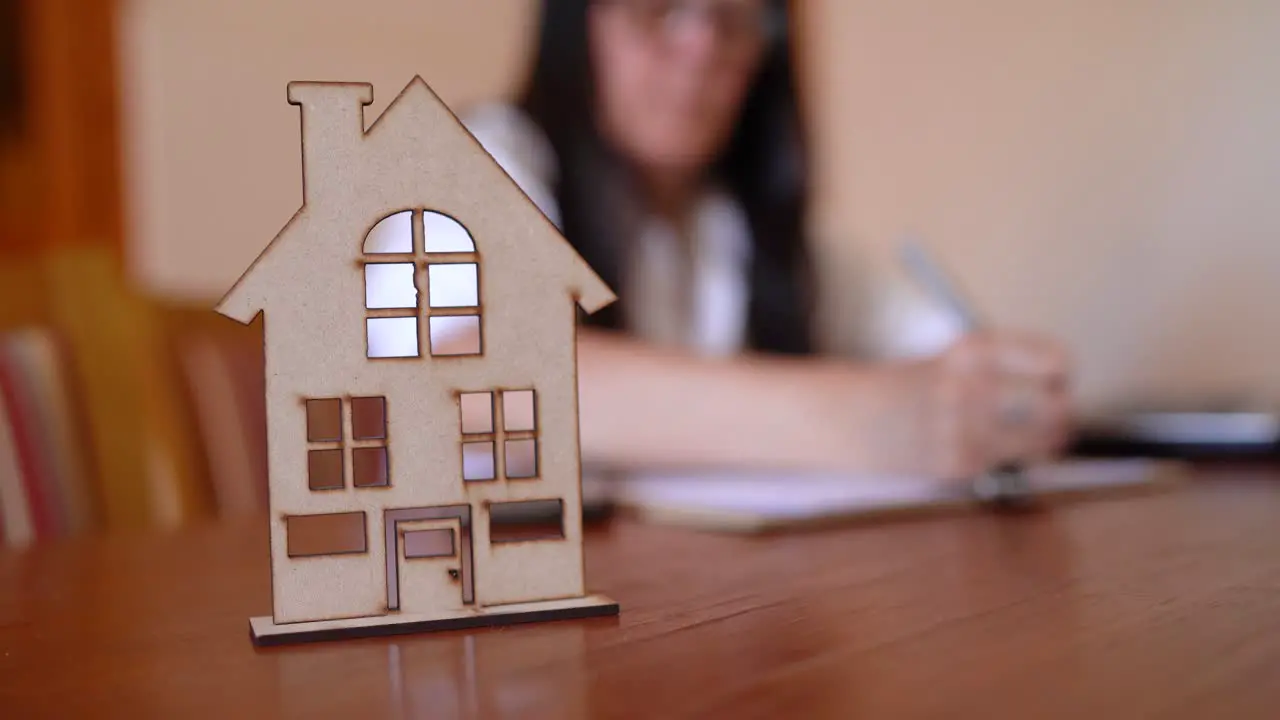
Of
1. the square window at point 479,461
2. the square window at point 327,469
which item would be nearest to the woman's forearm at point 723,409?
the square window at point 479,461

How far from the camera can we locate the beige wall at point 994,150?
4.94 ft

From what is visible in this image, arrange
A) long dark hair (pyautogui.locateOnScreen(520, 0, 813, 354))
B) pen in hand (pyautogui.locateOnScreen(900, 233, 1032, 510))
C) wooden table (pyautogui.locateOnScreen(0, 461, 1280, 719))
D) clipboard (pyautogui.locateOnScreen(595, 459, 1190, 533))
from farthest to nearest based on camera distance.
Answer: long dark hair (pyautogui.locateOnScreen(520, 0, 813, 354)), pen in hand (pyautogui.locateOnScreen(900, 233, 1032, 510)), clipboard (pyautogui.locateOnScreen(595, 459, 1190, 533)), wooden table (pyautogui.locateOnScreen(0, 461, 1280, 719))

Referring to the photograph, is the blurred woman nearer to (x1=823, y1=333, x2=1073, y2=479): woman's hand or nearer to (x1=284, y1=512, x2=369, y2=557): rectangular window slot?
(x1=823, y1=333, x2=1073, y2=479): woman's hand

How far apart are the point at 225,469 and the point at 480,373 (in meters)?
1.21

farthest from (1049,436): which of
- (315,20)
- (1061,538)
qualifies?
(315,20)

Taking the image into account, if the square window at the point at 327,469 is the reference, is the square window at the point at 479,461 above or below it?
above

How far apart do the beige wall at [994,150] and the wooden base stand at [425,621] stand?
117 centimetres

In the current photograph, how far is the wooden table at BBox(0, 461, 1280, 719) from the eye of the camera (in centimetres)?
30

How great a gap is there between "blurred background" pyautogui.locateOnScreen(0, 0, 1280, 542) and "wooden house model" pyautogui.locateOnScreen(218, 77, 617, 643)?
0.89 m

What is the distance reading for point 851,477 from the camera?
1.01m

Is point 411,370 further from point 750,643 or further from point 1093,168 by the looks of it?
point 1093,168

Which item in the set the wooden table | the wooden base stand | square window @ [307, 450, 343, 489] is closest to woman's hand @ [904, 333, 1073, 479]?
the wooden table

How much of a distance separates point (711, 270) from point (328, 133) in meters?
1.43

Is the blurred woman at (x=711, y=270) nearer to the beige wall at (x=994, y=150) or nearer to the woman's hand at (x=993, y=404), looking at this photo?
the woman's hand at (x=993, y=404)
